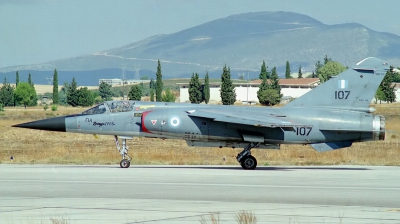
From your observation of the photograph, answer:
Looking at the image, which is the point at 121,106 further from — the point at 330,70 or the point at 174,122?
the point at 330,70

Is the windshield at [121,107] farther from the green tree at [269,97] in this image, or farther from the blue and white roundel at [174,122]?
the green tree at [269,97]

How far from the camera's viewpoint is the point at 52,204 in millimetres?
14805

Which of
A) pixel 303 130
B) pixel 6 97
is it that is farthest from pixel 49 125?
pixel 6 97

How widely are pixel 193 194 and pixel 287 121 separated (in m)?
7.61

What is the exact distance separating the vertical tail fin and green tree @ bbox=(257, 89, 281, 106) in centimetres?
8572

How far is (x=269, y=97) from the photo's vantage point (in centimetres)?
11144

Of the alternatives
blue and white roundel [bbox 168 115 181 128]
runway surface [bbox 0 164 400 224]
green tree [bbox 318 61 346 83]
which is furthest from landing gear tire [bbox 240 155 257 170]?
green tree [bbox 318 61 346 83]

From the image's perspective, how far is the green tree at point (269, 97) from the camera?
363 feet

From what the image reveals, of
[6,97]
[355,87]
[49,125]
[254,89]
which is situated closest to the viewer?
[355,87]

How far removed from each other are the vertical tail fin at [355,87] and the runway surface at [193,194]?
2.21m

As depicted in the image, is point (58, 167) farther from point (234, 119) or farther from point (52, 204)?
point (52, 204)

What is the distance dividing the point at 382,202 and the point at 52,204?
692cm

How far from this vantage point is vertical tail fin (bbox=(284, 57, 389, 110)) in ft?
78.1

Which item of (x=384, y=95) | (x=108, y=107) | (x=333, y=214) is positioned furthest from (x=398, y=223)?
(x=384, y=95)
